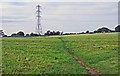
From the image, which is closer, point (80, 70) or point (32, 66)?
point (80, 70)

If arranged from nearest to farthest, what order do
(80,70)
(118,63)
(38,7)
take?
(80,70), (118,63), (38,7)

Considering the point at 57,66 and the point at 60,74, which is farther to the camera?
the point at 57,66

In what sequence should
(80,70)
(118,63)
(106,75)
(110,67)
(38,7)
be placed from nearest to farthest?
(106,75)
(80,70)
(110,67)
(118,63)
(38,7)

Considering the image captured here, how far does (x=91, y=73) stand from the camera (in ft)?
97.2

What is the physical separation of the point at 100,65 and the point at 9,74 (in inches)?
386

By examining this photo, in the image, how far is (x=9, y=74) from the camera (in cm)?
2967

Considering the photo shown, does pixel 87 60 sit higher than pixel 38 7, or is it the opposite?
pixel 38 7

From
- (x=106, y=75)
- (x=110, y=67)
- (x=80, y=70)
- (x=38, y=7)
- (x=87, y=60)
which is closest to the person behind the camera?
(x=106, y=75)

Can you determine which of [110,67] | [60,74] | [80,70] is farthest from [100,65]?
[60,74]

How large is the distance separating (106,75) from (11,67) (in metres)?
10.2

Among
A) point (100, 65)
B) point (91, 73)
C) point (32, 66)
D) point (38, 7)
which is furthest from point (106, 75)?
point (38, 7)

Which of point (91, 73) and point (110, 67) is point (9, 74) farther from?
point (110, 67)

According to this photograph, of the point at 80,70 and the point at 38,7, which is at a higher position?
the point at 38,7

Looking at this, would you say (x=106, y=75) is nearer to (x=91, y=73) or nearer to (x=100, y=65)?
(x=91, y=73)
